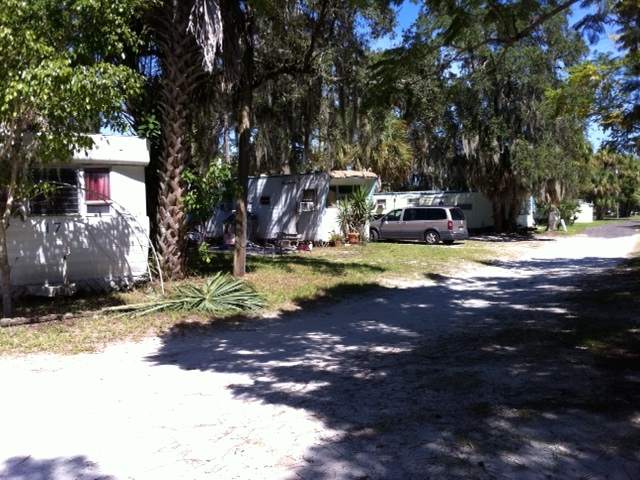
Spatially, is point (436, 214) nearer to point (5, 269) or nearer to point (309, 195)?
point (309, 195)

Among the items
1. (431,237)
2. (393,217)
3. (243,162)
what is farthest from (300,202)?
(243,162)

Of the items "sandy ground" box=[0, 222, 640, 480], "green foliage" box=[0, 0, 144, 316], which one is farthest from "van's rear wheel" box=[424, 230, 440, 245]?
"green foliage" box=[0, 0, 144, 316]

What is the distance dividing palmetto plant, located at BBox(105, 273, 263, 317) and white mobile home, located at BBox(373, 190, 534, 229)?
2351cm

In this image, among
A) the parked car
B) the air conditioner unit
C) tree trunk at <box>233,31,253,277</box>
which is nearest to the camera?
tree trunk at <box>233,31,253,277</box>

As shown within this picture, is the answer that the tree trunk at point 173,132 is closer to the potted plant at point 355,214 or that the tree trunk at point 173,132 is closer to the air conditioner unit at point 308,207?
the air conditioner unit at point 308,207

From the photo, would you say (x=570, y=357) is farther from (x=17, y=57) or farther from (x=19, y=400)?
(x=17, y=57)

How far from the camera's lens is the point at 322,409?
5.00 metres

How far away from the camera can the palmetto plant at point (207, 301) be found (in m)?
9.63

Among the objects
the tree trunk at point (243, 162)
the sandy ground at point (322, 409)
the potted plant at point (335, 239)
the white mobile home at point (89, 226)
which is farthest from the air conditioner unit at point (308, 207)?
the sandy ground at point (322, 409)

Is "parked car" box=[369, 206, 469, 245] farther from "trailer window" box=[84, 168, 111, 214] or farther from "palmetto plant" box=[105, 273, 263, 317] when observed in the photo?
"trailer window" box=[84, 168, 111, 214]

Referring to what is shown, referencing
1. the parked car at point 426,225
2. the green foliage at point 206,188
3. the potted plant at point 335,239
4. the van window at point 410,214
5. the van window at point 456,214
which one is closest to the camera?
the green foliage at point 206,188

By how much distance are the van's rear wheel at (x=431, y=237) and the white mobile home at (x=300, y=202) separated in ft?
10.6

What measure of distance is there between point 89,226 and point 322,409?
24.6ft

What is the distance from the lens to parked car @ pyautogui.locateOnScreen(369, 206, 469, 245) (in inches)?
945
